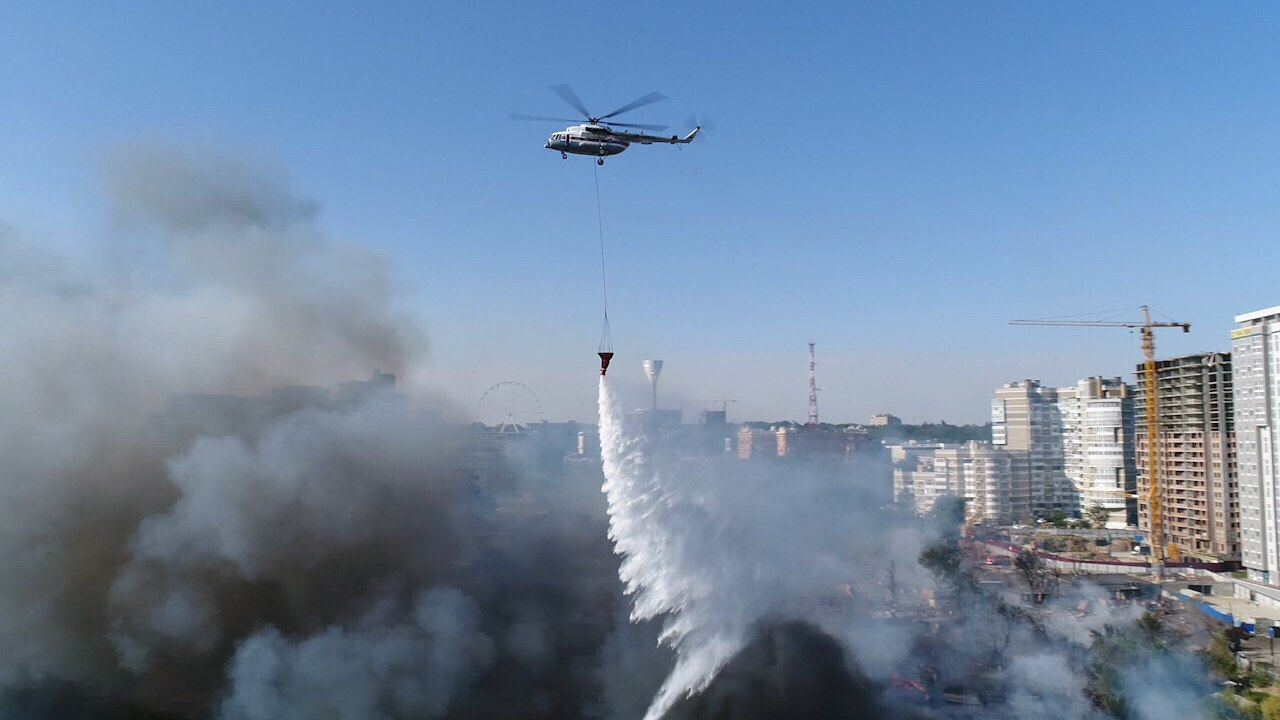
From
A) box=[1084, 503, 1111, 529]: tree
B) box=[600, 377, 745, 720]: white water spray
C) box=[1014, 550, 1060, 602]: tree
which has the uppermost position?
box=[600, 377, 745, 720]: white water spray

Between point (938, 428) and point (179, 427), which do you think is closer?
point (179, 427)

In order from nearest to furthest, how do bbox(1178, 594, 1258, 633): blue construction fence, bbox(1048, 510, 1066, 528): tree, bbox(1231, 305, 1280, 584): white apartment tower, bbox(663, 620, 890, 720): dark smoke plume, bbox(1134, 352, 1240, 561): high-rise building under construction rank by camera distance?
bbox(663, 620, 890, 720): dark smoke plume → bbox(1178, 594, 1258, 633): blue construction fence → bbox(1231, 305, 1280, 584): white apartment tower → bbox(1134, 352, 1240, 561): high-rise building under construction → bbox(1048, 510, 1066, 528): tree

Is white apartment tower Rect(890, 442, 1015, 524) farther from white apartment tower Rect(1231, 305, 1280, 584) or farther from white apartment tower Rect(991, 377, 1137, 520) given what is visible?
white apartment tower Rect(1231, 305, 1280, 584)

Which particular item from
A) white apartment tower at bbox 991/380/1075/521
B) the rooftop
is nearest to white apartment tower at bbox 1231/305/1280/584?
the rooftop

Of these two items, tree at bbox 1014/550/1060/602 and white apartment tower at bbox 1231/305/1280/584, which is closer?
tree at bbox 1014/550/1060/602

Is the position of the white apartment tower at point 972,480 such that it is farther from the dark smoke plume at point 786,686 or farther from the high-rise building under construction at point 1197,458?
the dark smoke plume at point 786,686

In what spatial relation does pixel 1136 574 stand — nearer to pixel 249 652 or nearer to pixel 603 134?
pixel 603 134

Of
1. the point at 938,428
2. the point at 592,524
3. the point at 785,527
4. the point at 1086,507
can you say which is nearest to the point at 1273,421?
the point at 1086,507
